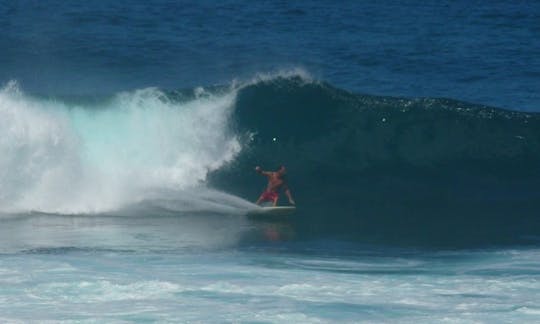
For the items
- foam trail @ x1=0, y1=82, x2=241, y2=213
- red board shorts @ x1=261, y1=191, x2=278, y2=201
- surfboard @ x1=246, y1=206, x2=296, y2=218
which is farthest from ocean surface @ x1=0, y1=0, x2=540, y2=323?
red board shorts @ x1=261, y1=191, x2=278, y2=201

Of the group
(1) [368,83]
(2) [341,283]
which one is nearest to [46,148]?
(2) [341,283]

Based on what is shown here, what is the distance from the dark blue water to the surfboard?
8.65 m

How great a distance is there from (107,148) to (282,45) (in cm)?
1077

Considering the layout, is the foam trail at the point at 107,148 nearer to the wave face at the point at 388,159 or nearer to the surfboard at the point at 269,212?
the wave face at the point at 388,159

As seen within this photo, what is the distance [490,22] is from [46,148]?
17624mm

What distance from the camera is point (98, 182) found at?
67.2 feet

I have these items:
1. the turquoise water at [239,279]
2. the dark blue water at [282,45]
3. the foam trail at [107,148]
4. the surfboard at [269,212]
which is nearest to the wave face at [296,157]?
the foam trail at [107,148]

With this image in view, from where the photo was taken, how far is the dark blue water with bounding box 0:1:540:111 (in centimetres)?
2895

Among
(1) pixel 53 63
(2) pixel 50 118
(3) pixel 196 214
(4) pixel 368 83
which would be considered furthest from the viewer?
(1) pixel 53 63

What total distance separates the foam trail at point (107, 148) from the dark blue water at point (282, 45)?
3.99 metres

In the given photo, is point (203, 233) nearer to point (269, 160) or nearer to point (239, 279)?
point (239, 279)

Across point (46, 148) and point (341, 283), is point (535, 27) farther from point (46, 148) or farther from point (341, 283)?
point (341, 283)

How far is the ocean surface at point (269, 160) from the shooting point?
14.3 metres

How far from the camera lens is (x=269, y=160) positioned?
23125 millimetres
